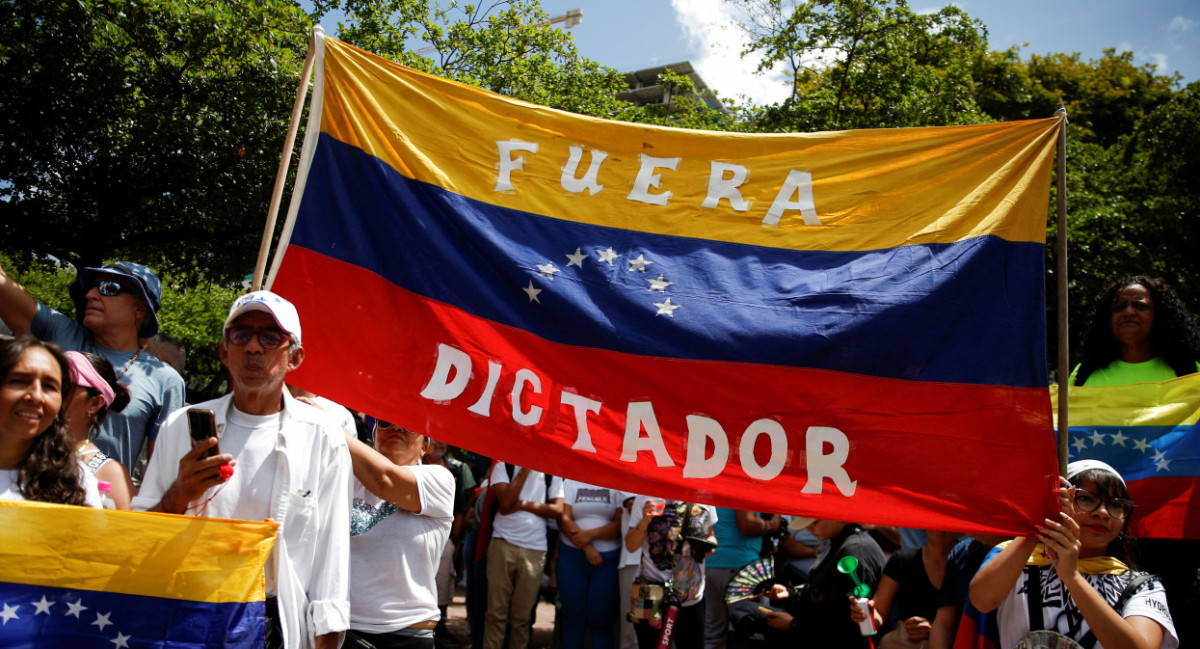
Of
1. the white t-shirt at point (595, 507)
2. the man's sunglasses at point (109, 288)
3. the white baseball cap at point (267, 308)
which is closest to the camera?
the white baseball cap at point (267, 308)

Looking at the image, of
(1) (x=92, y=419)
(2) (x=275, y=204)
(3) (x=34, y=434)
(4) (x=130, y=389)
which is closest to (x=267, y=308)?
(2) (x=275, y=204)

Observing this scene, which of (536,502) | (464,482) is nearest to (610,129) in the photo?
(536,502)

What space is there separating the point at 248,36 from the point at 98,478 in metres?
8.21

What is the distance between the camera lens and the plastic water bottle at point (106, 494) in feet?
10.4

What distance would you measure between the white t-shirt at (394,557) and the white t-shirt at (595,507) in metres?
3.23

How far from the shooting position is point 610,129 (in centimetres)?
413

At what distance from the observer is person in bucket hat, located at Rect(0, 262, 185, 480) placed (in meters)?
3.97

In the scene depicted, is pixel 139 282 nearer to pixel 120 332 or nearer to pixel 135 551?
pixel 120 332

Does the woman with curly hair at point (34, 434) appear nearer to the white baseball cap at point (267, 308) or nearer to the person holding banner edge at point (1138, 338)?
the white baseball cap at point (267, 308)

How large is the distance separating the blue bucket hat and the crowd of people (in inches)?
0.5

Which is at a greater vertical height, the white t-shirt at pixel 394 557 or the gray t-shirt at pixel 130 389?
the gray t-shirt at pixel 130 389

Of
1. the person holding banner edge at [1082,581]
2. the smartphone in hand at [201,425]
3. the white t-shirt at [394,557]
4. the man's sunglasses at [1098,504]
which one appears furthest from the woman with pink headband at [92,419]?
the man's sunglasses at [1098,504]

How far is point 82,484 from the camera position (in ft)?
9.64

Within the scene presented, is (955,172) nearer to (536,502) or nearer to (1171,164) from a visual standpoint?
(536,502)
